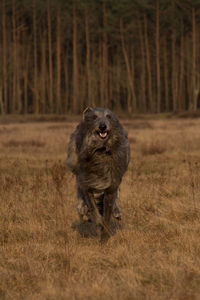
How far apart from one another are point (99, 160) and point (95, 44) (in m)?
45.8

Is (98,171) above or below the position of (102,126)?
below

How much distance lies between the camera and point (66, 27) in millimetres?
45875

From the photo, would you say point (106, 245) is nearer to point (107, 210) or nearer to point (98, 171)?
point (107, 210)

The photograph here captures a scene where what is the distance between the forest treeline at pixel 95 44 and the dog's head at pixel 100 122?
39569 millimetres

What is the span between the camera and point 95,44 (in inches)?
1938

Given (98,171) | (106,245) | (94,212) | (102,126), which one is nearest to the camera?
(102,126)

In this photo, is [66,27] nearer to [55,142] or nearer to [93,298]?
[55,142]

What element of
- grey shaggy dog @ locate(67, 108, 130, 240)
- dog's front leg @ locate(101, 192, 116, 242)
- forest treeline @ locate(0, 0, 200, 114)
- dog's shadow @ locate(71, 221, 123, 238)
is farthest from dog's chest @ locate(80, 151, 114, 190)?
forest treeline @ locate(0, 0, 200, 114)

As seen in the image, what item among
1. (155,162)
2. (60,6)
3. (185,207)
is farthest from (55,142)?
(60,6)

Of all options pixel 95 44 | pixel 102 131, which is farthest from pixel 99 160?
pixel 95 44

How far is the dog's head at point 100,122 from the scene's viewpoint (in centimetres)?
451

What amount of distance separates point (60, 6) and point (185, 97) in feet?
67.8

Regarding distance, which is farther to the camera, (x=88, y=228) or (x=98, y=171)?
(x=88, y=228)

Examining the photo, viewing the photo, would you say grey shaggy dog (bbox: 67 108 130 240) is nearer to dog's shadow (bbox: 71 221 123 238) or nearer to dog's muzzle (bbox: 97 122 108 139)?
dog's muzzle (bbox: 97 122 108 139)
